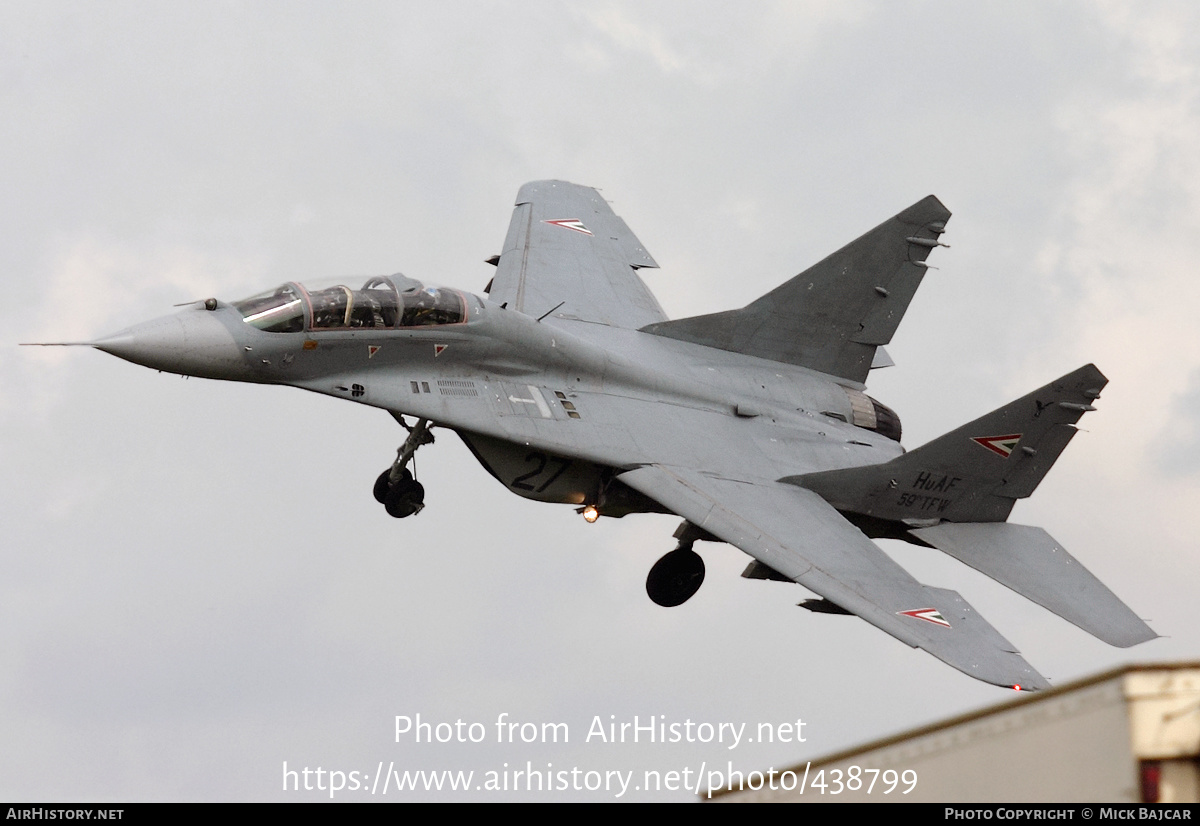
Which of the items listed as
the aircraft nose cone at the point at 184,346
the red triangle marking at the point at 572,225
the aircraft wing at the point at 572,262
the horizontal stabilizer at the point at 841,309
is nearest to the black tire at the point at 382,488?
the aircraft nose cone at the point at 184,346

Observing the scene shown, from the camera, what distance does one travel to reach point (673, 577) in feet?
80.2

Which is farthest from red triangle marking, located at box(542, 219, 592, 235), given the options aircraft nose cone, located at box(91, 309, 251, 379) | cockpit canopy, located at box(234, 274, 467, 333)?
aircraft nose cone, located at box(91, 309, 251, 379)

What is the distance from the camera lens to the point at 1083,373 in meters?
24.8

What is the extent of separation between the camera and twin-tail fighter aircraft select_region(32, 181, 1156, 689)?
70.3 ft

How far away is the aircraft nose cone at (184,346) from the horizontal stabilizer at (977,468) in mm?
8139

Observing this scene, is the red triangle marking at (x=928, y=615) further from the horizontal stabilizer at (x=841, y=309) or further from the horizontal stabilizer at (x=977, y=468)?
the horizontal stabilizer at (x=841, y=309)

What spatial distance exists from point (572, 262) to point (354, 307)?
8.33m

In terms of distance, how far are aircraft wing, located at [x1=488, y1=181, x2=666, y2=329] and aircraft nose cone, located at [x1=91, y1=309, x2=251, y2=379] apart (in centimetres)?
599

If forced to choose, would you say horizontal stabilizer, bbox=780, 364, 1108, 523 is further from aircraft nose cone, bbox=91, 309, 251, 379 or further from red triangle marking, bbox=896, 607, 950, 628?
aircraft nose cone, bbox=91, 309, 251, 379

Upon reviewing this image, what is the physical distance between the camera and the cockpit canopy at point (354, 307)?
21.3 metres

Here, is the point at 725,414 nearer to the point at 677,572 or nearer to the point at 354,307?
the point at 677,572

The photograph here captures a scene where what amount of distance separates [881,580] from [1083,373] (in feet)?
17.1
